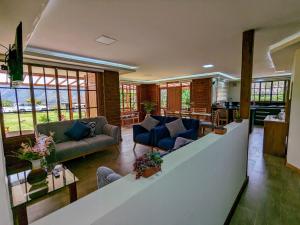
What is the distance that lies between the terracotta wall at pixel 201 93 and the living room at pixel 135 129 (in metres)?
2.60

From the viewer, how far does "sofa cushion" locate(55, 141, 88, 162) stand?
2899 millimetres

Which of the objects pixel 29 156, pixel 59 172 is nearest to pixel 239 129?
pixel 59 172

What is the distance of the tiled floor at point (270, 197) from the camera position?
182 cm

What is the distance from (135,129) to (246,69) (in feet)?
8.66

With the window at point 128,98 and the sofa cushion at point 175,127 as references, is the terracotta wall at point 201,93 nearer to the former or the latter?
the window at point 128,98

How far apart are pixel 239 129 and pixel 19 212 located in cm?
263

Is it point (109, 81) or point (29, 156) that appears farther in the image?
point (109, 81)

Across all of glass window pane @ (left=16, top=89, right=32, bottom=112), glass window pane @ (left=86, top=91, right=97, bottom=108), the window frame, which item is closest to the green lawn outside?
glass window pane @ (left=16, top=89, right=32, bottom=112)

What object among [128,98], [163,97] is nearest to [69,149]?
[128,98]

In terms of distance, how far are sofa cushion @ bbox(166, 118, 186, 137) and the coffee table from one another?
2.01 m

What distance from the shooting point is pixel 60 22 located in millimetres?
1960

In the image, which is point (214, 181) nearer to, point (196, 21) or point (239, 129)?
point (239, 129)

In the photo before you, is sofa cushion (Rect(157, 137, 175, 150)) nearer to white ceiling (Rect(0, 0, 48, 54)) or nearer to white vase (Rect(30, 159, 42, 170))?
white vase (Rect(30, 159, 42, 170))

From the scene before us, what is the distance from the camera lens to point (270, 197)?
2.16 m
